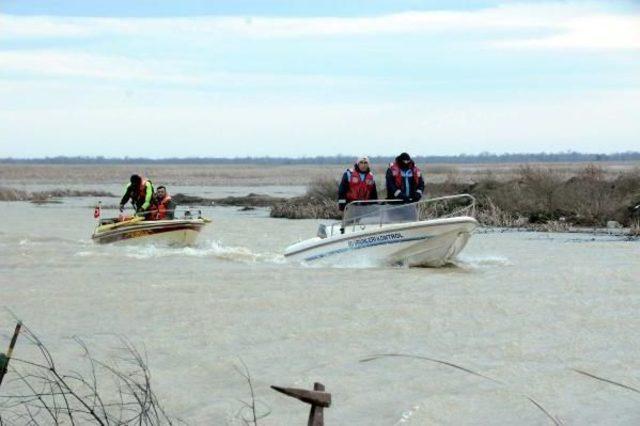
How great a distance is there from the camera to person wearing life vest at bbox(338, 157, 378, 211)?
20.0 metres

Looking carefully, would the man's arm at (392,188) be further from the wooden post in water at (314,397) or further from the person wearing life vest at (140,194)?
the wooden post in water at (314,397)

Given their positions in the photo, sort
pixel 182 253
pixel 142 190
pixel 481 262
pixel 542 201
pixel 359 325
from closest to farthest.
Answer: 1. pixel 359 325
2. pixel 481 262
3. pixel 182 253
4. pixel 142 190
5. pixel 542 201

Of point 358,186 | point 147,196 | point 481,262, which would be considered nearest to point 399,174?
point 358,186

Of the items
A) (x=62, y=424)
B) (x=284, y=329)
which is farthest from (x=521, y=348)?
(x=62, y=424)

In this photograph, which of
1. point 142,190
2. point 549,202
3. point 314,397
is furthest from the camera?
point 549,202

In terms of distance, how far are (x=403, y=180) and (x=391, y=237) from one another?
1.12 metres

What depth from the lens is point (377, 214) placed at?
19.6 meters

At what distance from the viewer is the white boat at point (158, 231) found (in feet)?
80.5

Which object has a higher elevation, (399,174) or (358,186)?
(399,174)

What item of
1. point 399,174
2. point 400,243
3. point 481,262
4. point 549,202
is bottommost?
point 481,262

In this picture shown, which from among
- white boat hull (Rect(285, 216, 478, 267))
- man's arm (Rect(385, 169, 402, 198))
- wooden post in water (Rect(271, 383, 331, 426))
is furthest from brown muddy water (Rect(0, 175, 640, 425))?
wooden post in water (Rect(271, 383, 331, 426))

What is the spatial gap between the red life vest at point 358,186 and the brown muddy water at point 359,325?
4.01 feet

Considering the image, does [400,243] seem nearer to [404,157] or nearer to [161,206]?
[404,157]

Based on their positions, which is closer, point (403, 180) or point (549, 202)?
point (403, 180)
